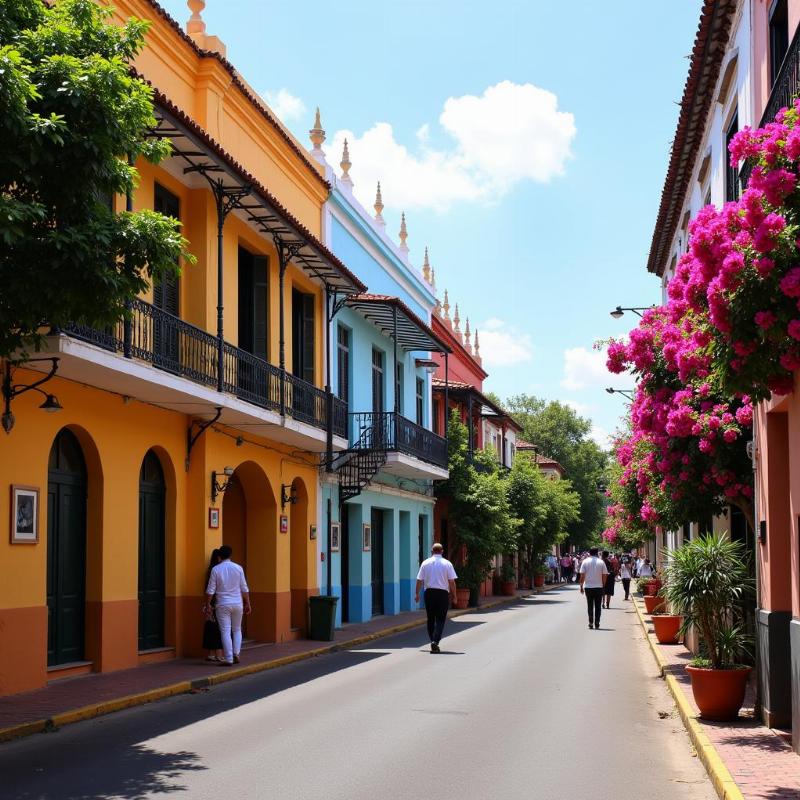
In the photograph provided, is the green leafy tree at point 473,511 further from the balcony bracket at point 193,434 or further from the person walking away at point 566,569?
the person walking away at point 566,569

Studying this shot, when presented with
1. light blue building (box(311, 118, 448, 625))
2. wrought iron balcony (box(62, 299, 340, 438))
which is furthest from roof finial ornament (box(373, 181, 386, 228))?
wrought iron balcony (box(62, 299, 340, 438))

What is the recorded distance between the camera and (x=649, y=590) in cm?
2909

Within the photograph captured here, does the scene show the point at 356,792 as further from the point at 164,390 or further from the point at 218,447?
the point at 218,447

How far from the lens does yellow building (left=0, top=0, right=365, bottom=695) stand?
1285 cm

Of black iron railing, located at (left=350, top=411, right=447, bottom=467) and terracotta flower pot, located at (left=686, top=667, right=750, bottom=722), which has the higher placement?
black iron railing, located at (left=350, top=411, right=447, bottom=467)

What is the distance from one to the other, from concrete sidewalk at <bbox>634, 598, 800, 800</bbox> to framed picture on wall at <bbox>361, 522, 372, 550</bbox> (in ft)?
48.7

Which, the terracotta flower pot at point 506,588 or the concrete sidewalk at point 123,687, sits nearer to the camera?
the concrete sidewalk at point 123,687

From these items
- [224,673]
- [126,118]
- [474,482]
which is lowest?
[224,673]

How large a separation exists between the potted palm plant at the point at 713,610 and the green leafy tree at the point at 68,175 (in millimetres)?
5837

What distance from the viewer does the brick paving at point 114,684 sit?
11.0 m

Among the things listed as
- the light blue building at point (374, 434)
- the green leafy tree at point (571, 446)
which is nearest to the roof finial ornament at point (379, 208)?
the light blue building at point (374, 434)

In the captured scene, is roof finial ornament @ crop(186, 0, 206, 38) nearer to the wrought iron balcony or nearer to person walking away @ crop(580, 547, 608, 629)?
the wrought iron balcony

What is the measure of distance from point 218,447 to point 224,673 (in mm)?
4389

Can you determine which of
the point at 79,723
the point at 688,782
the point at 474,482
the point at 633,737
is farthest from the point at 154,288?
the point at 474,482
